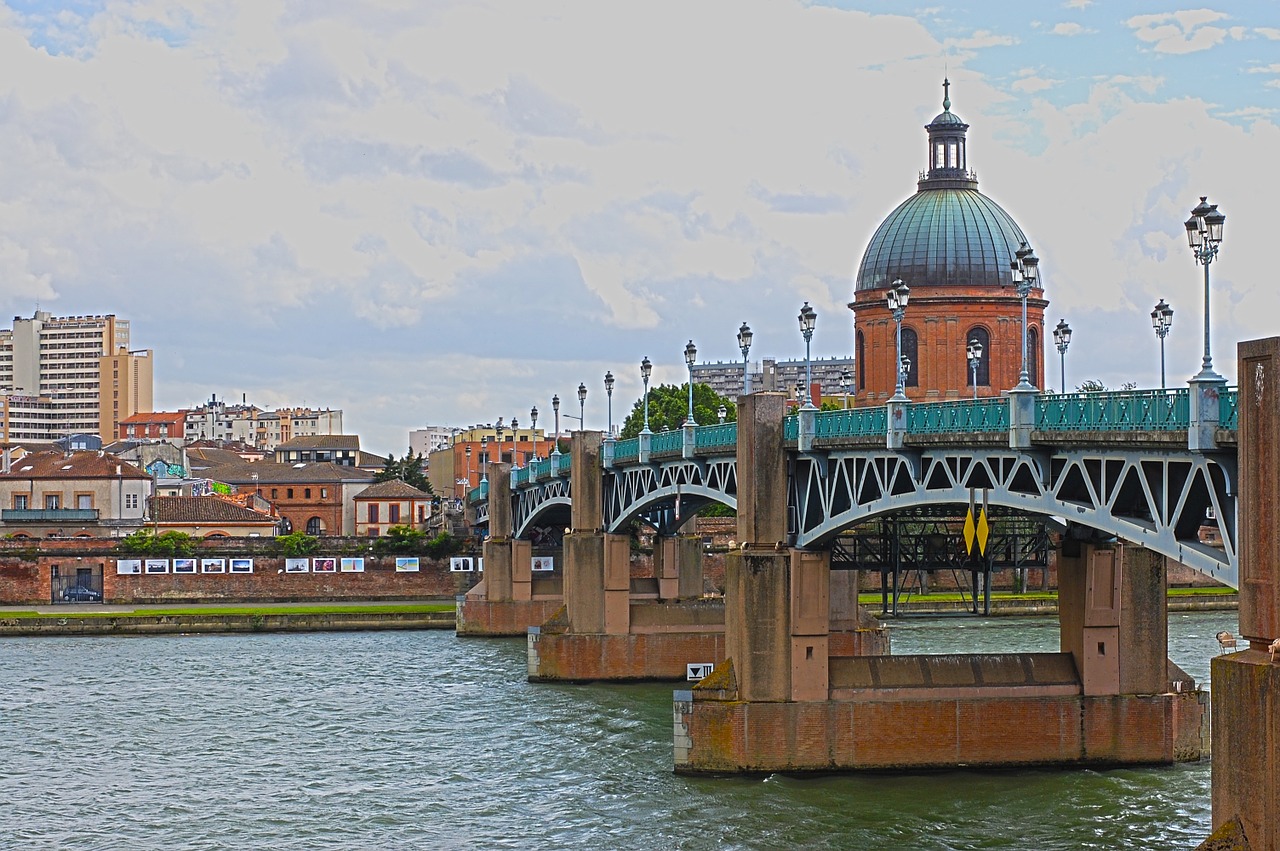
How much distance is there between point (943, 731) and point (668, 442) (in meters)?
16.7

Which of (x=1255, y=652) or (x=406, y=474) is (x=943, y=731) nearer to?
(x=1255, y=652)

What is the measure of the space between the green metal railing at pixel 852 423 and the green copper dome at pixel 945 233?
2417cm

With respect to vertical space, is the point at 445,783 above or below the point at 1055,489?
below

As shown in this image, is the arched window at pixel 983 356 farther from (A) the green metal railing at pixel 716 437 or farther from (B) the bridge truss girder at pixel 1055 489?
(B) the bridge truss girder at pixel 1055 489

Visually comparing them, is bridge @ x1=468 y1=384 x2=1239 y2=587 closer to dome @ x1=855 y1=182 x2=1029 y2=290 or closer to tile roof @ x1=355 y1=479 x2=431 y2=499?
dome @ x1=855 y1=182 x2=1029 y2=290

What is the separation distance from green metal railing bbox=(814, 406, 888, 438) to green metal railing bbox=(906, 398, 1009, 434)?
1160 mm

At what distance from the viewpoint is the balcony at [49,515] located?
95562mm

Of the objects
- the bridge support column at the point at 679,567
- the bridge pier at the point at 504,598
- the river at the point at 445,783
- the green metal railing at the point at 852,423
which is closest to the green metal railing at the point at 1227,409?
the river at the point at 445,783

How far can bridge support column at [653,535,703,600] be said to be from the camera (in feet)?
227

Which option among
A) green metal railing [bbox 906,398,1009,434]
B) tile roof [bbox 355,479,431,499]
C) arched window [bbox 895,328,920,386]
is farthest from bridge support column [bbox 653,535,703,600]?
tile roof [bbox 355,479,431,499]

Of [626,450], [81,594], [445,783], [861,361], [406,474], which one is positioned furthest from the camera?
[406,474]

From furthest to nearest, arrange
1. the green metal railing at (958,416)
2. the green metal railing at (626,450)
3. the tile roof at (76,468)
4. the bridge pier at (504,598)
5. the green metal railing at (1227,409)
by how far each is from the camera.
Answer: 1. the tile roof at (76,468)
2. the bridge pier at (504,598)
3. the green metal railing at (626,450)
4. the green metal railing at (958,416)
5. the green metal railing at (1227,409)

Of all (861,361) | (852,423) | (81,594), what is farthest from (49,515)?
(852,423)

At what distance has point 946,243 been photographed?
6425 cm
